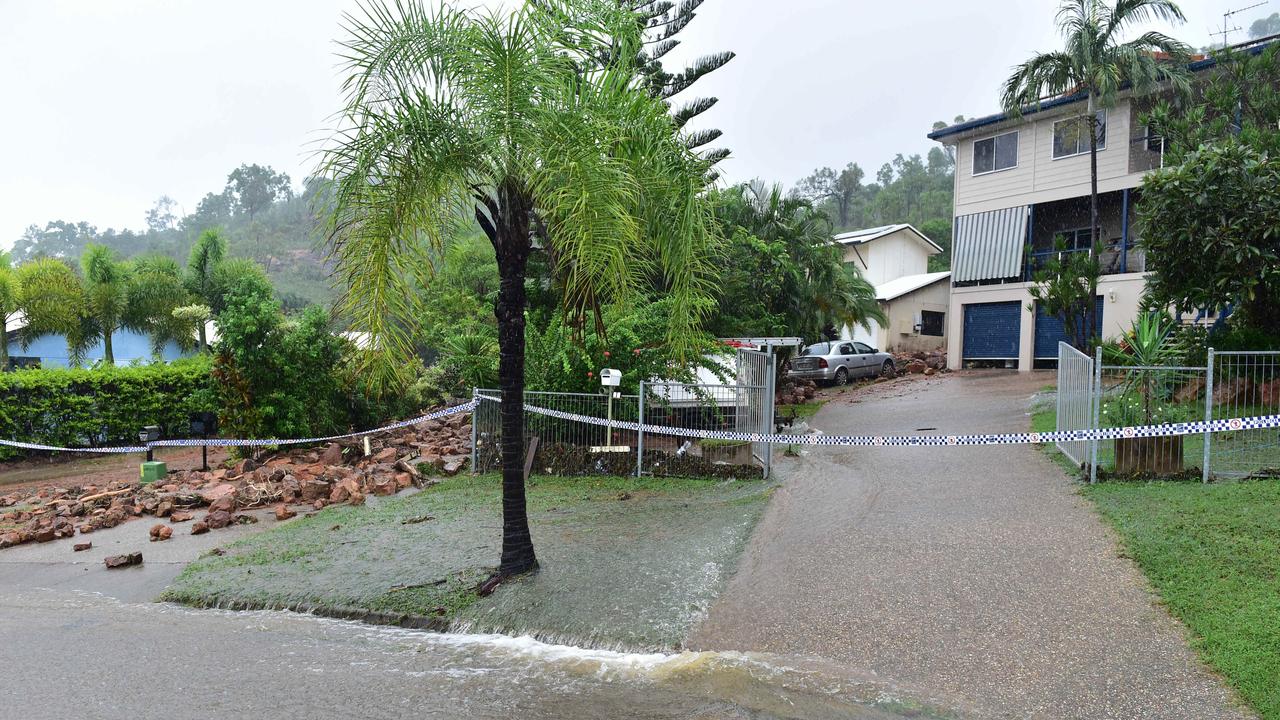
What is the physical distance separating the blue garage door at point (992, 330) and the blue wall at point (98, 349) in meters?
29.8

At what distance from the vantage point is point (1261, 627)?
210 inches

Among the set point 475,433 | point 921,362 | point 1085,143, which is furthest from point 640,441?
point 921,362

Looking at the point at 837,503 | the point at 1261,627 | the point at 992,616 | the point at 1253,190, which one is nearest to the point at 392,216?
the point at 992,616

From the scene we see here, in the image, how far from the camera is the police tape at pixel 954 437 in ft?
29.2

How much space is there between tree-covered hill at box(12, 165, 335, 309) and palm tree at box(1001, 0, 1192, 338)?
6087cm

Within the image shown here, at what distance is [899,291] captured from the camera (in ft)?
106

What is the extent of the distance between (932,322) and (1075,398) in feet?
78.7

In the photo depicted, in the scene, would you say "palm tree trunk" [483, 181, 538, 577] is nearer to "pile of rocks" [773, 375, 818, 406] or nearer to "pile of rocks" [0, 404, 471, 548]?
"pile of rocks" [0, 404, 471, 548]

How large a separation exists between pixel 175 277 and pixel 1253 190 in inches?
1302

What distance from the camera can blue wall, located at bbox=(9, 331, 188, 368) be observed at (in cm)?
3234

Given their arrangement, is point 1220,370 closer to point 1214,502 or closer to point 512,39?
point 1214,502

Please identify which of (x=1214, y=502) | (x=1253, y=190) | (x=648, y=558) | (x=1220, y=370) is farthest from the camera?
(x=1253, y=190)

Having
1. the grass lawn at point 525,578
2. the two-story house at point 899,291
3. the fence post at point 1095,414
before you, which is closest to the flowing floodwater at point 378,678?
the grass lawn at point 525,578

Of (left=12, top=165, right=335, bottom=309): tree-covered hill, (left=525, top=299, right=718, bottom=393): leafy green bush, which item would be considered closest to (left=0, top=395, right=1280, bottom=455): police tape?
(left=525, top=299, right=718, bottom=393): leafy green bush
